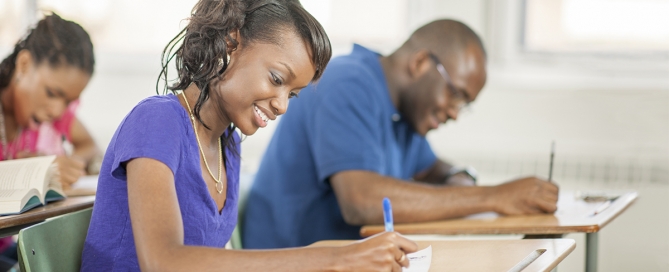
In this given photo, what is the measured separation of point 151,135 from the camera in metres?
1.32

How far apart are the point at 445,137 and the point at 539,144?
0.46 metres

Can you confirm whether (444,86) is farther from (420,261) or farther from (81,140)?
(81,140)

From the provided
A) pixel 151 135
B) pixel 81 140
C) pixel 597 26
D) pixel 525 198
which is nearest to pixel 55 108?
pixel 81 140

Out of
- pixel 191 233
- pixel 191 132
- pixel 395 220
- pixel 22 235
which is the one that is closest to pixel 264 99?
pixel 191 132

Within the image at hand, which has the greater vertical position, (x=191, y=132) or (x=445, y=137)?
(x=191, y=132)

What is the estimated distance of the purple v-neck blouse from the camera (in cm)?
134

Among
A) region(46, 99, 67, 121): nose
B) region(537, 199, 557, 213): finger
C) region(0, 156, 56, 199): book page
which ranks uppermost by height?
region(46, 99, 67, 121): nose

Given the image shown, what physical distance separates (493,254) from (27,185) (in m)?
1.15

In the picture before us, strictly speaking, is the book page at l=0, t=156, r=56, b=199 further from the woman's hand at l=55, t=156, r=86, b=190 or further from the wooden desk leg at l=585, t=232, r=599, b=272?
the wooden desk leg at l=585, t=232, r=599, b=272

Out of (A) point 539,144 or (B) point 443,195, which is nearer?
(B) point 443,195

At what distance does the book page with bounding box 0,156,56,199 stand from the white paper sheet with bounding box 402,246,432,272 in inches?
38.8

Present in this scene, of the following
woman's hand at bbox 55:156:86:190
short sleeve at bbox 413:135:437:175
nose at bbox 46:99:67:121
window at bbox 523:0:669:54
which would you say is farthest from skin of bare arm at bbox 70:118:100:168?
window at bbox 523:0:669:54

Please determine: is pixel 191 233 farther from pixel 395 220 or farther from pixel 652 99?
pixel 652 99

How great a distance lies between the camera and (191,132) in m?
1.46
